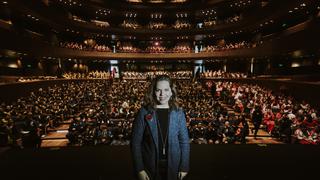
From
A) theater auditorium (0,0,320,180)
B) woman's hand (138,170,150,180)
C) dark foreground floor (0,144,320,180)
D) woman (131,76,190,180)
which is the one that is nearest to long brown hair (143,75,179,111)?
woman (131,76,190,180)

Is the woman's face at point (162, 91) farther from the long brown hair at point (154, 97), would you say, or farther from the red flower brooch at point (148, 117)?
the red flower brooch at point (148, 117)

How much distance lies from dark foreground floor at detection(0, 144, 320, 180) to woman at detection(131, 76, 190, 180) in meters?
1.27

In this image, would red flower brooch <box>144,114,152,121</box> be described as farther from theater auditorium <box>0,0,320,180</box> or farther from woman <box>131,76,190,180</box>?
theater auditorium <box>0,0,320,180</box>

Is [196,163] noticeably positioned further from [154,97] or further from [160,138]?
[154,97]

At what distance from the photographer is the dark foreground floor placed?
379cm

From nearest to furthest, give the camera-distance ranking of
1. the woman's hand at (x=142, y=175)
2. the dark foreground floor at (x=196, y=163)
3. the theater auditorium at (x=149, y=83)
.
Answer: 1. the woman's hand at (x=142, y=175)
2. the dark foreground floor at (x=196, y=163)
3. the theater auditorium at (x=149, y=83)

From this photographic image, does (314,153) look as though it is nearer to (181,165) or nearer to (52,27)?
(181,165)

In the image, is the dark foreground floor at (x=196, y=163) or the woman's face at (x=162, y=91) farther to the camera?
the dark foreground floor at (x=196, y=163)

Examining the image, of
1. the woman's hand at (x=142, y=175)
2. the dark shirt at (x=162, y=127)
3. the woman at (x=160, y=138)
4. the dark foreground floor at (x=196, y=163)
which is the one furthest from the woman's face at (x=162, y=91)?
the dark foreground floor at (x=196, y=163)

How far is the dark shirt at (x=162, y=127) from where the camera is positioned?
8.44ft

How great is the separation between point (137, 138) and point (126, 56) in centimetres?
3042

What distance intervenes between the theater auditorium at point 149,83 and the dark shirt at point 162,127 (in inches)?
11.5

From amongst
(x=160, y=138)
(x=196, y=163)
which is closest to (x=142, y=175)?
(x=160, y=138)

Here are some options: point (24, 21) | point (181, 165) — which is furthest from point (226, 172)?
point (24, 21)
